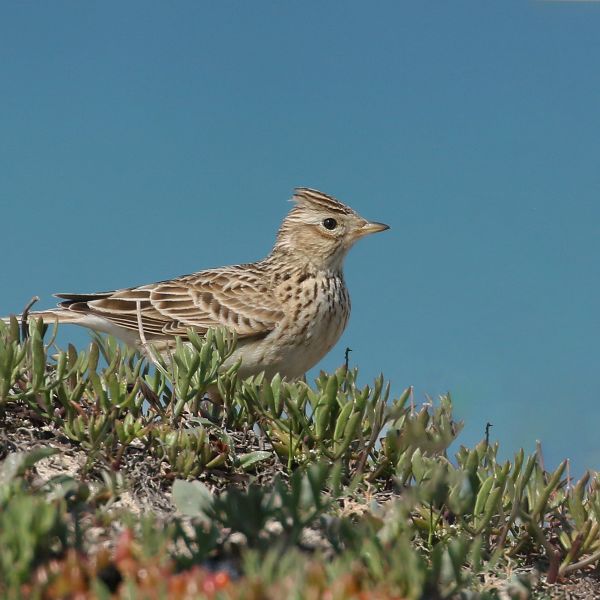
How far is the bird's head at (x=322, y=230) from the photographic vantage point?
35.2 ft

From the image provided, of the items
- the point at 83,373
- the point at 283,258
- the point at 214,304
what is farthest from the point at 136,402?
the point at 283,258

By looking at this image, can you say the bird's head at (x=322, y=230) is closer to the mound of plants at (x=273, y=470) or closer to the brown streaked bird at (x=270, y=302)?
the brown streaked bird at (x=270, y=302)

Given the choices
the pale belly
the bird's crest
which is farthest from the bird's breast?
the bird's crest

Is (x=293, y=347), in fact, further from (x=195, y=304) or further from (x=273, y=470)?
(x=273, y=470)

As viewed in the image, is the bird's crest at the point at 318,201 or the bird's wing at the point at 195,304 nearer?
the bird's wing at the point at 195,304

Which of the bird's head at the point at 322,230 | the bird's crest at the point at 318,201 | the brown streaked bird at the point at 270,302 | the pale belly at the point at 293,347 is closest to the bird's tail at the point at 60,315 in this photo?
the brown streaked bird at the point at 270,302

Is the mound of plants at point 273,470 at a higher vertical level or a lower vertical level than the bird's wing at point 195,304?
lower

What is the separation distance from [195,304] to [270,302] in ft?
3.25

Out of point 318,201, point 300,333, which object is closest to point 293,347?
point 300,333

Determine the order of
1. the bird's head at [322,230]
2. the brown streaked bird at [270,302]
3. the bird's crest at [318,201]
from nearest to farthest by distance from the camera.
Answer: the brown streaked bird at [270,302] < the bird's head at [322,230] < the bird's crest at [318,201]

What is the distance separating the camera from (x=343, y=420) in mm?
6051

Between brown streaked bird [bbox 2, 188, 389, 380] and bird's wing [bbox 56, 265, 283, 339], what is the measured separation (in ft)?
0.03

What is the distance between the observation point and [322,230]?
35.8ft

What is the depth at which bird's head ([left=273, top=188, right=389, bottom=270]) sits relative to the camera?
1073cm
